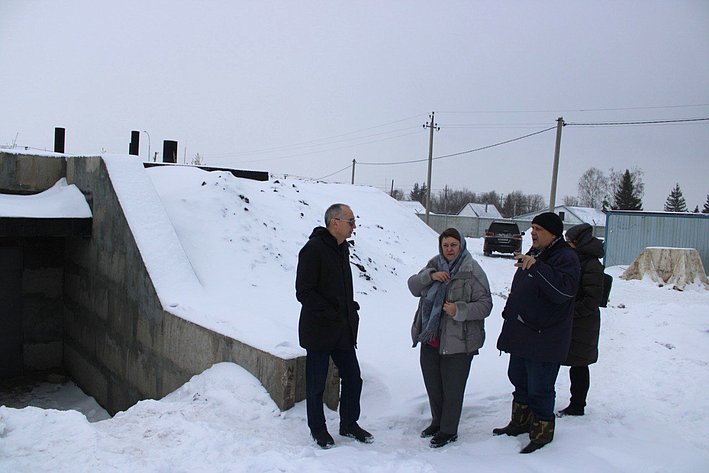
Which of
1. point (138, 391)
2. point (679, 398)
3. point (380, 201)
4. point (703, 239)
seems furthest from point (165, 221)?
point (703, 239)

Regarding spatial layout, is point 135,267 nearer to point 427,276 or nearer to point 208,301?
point 208,301

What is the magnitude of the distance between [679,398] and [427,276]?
2.89 m

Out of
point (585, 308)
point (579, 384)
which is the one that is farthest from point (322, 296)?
point (579, 384)

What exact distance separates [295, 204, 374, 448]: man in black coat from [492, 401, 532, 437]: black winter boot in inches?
40.0

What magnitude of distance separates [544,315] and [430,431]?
1.29 meters

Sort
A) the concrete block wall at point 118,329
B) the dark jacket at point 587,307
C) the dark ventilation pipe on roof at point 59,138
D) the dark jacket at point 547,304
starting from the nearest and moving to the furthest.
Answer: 1. the dark jacket at point 547,304
2. the dark jacket at point 587,307
3. the concrete block wall at point 118,329
4. the dark ventilation pipe on roof at point 59,138

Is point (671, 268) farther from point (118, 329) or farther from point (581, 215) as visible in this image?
point (581, 215)

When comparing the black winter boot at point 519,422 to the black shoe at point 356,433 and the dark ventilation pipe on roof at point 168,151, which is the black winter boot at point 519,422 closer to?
the black shoe at point 356,433

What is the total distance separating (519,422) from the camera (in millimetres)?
3859

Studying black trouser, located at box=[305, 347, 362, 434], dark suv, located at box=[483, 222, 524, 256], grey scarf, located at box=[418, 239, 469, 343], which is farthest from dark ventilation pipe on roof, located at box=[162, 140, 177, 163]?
dark suv, located at box=[483, 222, 524, 256]

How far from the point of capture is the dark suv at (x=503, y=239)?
2175cm

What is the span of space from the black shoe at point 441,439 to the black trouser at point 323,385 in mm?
587

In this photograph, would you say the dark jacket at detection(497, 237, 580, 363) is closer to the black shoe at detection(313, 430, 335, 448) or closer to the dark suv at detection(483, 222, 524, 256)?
the black shoe at detection(313, 430, 335, 448)

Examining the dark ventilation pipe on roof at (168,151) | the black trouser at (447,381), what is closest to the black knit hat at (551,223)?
the black trouser at (447,381)
